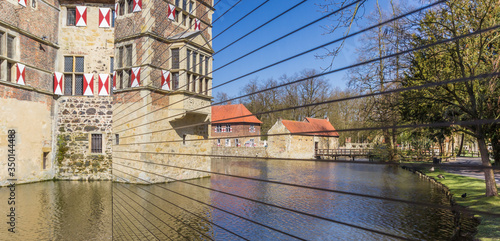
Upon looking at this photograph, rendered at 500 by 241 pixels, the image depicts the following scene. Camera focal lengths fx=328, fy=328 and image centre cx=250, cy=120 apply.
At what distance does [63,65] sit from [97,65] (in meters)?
1.30

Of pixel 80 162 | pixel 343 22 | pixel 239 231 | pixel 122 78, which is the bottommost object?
pixel 239 231

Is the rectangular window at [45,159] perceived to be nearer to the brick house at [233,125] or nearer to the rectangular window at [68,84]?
the rectangular window at [68,84]

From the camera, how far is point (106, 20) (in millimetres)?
12961

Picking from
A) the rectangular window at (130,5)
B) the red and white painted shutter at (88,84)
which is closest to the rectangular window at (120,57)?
the rectangular window at (130,5)

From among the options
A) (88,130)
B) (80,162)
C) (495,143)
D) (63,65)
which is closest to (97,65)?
(63,65)

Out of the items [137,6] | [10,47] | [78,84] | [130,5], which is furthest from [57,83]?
[137,6]

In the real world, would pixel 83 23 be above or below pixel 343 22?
above

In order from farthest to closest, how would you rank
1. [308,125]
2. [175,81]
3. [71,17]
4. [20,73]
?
1. [308,125]
2. [71,17]
3. [175,81]
4. [20,73]

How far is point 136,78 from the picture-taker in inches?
444

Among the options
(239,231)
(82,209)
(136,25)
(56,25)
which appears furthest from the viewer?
(56,25)

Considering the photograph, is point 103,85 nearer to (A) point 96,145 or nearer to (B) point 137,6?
(A) point 96,145

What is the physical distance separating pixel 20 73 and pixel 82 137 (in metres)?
3.17

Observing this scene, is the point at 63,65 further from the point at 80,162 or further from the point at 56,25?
the point at 80,162

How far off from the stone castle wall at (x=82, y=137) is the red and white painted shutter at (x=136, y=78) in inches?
85.0
